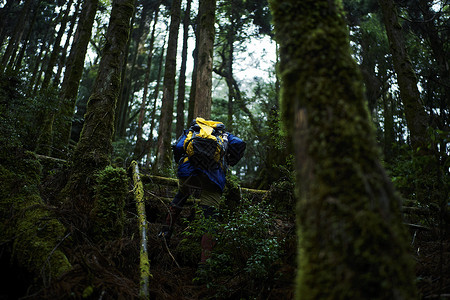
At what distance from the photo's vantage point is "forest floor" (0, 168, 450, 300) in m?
1.93

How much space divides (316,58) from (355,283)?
98 centimetres

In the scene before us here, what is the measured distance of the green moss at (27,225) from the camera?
2254 millimetres

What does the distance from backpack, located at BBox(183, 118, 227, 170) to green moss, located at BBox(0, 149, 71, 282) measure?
1.89 metres

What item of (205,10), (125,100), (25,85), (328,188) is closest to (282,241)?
(328,188)

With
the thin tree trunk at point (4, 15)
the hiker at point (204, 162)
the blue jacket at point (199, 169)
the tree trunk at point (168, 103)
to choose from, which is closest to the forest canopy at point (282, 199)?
the hiker at point (204, 162)

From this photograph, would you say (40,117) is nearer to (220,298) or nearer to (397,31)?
(220,298)

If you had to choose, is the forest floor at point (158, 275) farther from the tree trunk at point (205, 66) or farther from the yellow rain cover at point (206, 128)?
the tree trunk at point (205, 66)

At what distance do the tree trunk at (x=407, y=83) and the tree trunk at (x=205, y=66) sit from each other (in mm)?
4917

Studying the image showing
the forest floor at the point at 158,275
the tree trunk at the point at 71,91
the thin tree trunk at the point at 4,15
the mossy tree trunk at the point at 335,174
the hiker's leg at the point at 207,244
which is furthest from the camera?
the thin tree trunk at the point at 4,15

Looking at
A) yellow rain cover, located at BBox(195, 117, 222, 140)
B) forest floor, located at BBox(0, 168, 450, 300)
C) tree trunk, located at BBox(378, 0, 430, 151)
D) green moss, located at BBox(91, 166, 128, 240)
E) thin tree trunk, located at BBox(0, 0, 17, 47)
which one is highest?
thin tree trunk, located at BBox(0, 0, 17, 47)

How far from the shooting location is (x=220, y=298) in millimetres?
2721

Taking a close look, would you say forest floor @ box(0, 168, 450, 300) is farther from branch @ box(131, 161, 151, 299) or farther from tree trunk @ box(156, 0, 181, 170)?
tree trunk @ box(156, 0, 181, 170)

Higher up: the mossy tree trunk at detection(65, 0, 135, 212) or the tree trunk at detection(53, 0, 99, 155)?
the tree trunk at detection(53, 0, 99, 155)

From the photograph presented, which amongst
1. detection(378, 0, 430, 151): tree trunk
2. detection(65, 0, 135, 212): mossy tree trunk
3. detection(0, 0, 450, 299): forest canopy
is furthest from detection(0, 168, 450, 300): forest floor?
detection(378, 0, 430, 151): tree trunk
